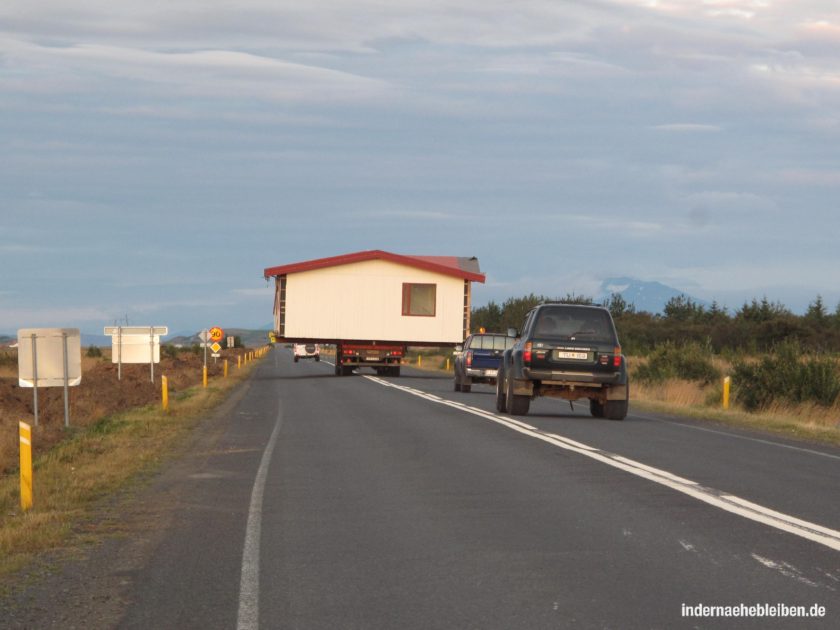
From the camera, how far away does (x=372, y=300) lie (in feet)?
168

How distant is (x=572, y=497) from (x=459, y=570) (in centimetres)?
372

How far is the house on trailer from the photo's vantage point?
50.4 metres

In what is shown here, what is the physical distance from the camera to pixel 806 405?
92.4 ft

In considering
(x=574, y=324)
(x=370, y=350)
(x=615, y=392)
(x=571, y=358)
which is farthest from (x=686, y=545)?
(x=370, y=350)

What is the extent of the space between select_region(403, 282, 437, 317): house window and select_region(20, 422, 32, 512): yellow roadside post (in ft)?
127

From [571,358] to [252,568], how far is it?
14228mm

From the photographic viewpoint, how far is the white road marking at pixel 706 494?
9305mm

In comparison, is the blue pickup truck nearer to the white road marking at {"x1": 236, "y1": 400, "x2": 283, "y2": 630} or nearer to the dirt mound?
the dirt mound

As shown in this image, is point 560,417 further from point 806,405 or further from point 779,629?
point 779,629

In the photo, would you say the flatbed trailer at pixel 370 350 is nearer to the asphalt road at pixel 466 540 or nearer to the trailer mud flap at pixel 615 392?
the trailer mud flap at pixel 615 392

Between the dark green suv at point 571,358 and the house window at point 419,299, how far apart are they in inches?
1103

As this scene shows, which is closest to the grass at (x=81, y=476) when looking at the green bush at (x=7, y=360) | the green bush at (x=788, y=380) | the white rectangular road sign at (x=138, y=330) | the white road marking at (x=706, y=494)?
the white road marking at (x=706, y=494)

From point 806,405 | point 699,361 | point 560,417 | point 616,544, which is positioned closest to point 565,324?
point 560,417

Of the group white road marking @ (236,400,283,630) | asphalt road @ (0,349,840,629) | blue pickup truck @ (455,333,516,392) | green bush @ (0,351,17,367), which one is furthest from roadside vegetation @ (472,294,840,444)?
green bush @ (0,351,17,367)
